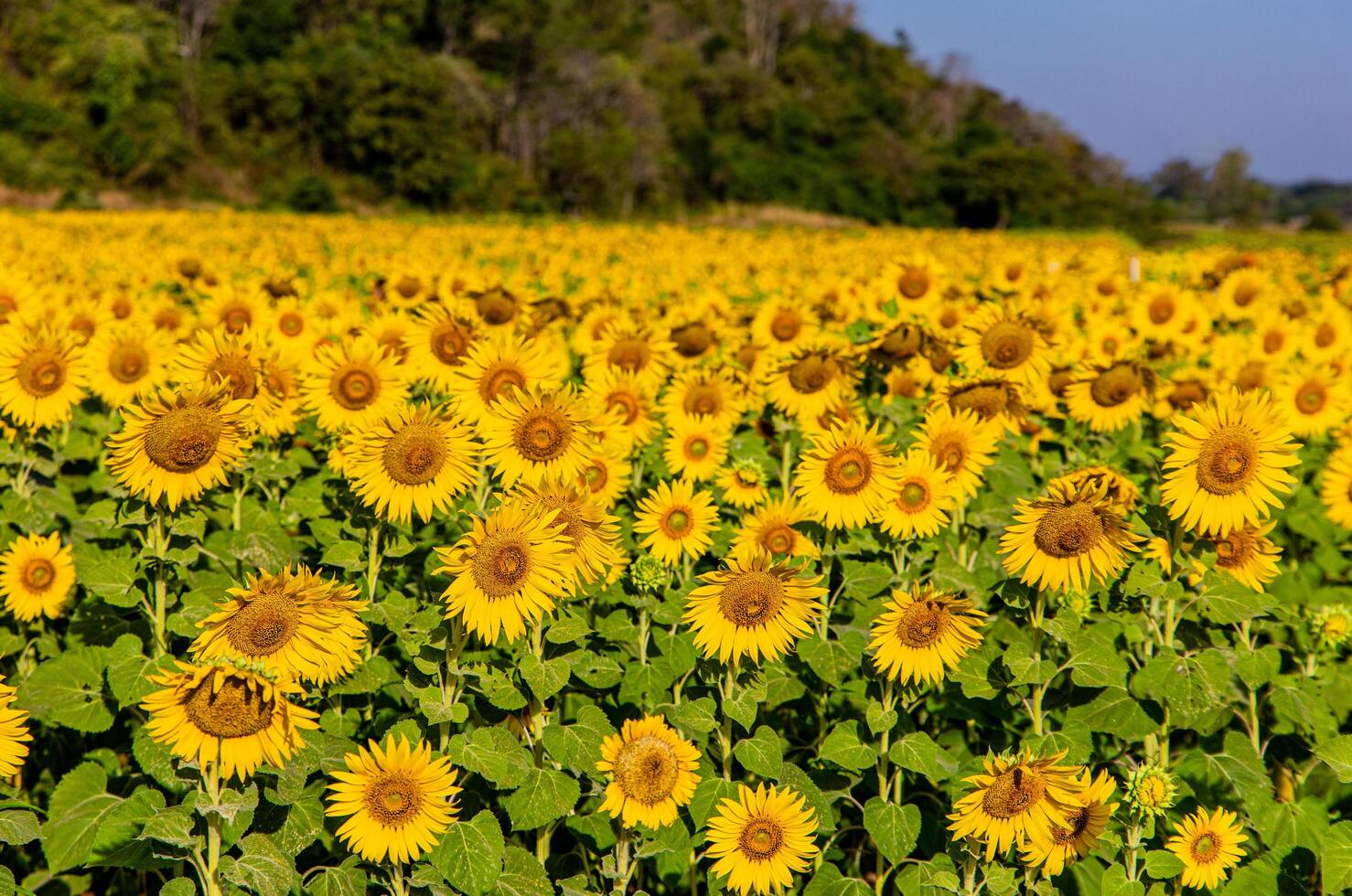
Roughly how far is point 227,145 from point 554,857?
6505 centimetres

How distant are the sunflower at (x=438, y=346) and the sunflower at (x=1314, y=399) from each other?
4.52 meters

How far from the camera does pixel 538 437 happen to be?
9.86ft

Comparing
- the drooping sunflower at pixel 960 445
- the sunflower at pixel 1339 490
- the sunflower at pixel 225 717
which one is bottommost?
the sunflower at pixel 225 717

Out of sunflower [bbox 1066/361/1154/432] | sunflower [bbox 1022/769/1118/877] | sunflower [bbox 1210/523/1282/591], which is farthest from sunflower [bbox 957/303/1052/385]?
sunflower [bbox 1022/769/1118/877]

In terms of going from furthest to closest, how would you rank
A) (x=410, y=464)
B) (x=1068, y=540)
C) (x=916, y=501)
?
(x=916, y=501)
(x=410, y=464)
(x=1068, y=540)

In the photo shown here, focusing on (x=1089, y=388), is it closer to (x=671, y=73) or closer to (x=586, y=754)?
(x=586, y=754)

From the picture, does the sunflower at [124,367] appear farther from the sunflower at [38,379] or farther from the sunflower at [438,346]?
the sunflower at [438,346]

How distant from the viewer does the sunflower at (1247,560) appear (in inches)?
119

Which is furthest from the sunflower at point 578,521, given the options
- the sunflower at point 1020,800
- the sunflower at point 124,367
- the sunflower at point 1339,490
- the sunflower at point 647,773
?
the sunflower at point 1339,490

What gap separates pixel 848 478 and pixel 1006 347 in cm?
151

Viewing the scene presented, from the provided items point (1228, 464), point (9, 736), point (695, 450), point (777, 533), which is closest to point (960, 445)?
point (777, 533)

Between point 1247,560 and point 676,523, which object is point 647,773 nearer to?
point 676,523

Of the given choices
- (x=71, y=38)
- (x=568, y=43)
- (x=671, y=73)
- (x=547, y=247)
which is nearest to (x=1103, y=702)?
(x=547, y=247)

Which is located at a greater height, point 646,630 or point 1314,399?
point 1314,399
